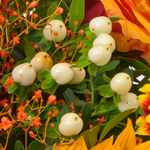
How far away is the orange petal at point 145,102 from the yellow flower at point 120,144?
0.08 metres

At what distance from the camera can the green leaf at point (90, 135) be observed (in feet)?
0.90

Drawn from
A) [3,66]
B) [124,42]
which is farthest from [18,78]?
[124,42]

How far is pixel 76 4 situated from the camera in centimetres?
33

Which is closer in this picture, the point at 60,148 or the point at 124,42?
the point at 60,148

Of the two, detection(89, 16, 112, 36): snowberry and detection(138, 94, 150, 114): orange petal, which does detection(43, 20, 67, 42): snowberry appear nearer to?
detection(89, 16, 112, 36): snowberry

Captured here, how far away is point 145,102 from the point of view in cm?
37

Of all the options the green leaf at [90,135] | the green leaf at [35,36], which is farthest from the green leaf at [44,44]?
the green leaf at [90,135]

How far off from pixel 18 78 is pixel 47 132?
69mm

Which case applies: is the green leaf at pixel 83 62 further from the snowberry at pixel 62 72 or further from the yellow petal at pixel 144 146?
the yellow petal at pixel 144 146

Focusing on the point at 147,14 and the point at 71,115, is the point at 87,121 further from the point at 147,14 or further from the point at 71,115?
the point at 147,14

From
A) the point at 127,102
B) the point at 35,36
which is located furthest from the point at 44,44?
the point at 127,102

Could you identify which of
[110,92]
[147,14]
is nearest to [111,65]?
[110,92]

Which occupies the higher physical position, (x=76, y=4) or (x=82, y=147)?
(x=76, y=4)

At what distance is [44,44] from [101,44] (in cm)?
8
